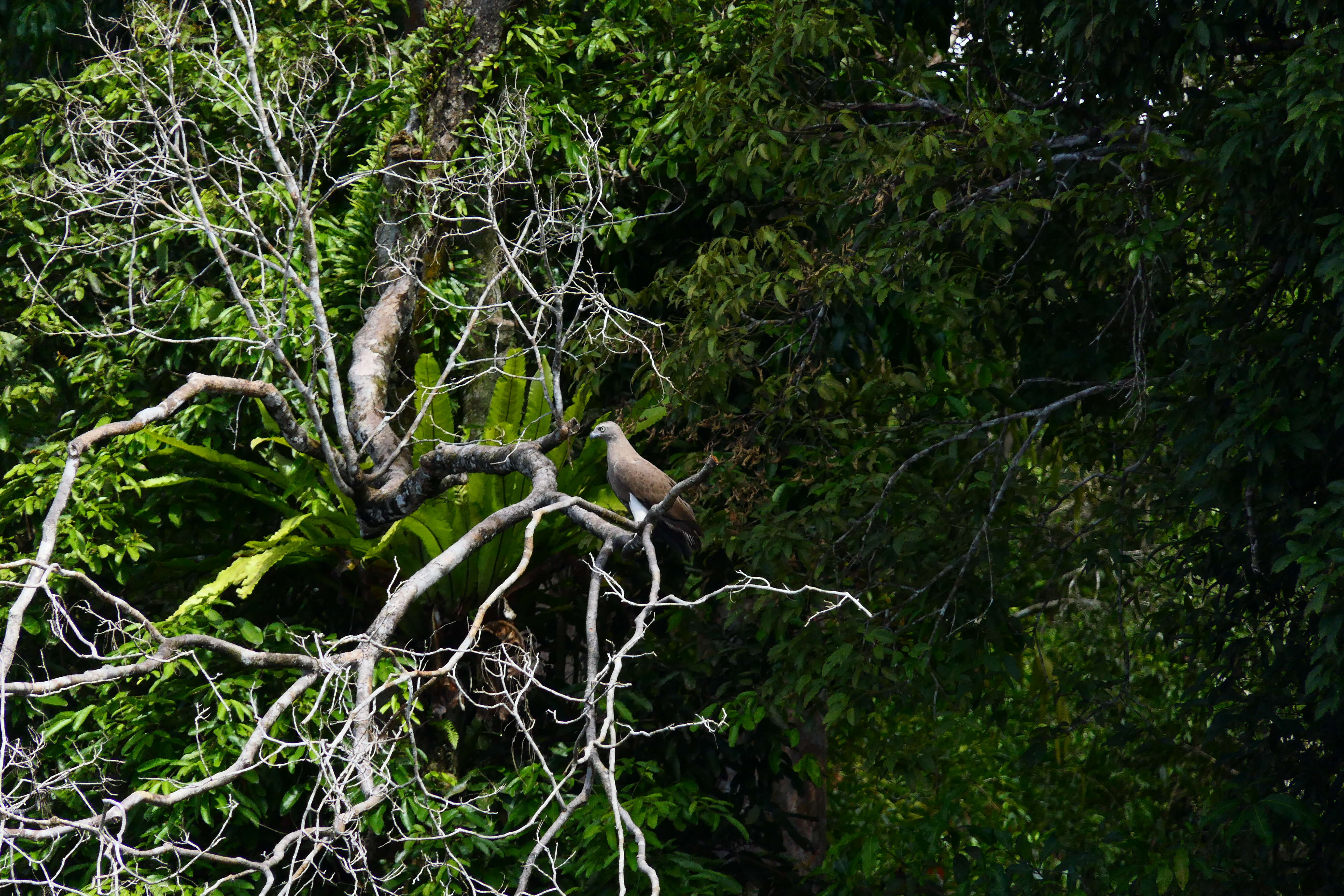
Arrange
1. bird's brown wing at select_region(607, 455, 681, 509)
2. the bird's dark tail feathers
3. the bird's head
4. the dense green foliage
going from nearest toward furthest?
the dense green foliage, the bird's dark tail feathers, bird's brown wing at select_region(607, 455, 681, 509), the bird's head

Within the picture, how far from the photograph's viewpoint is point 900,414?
255 inches

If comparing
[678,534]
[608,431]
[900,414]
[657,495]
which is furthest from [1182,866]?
[900,414]

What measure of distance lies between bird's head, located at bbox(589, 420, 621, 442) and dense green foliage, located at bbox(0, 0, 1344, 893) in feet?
0.89

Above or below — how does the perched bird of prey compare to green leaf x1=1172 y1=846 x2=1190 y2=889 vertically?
above

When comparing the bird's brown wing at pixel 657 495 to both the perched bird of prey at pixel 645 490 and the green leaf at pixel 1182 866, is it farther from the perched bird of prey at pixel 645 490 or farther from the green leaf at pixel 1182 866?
the green leaf at pixel 1182 866

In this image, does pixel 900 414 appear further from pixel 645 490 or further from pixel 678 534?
pixel 678 534

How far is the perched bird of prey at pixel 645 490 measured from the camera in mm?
4570

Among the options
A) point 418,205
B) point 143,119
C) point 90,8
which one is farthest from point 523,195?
point 90,8

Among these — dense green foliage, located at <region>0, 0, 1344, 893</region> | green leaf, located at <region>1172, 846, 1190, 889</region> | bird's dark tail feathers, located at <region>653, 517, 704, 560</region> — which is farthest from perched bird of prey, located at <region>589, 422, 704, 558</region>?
green leaf, located at <region>1172, 846, 1190, 889</region>

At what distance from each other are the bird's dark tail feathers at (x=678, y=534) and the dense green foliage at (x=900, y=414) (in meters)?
0.21

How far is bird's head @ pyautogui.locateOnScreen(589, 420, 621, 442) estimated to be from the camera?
5.02 m

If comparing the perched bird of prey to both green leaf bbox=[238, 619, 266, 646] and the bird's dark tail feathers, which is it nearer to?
the bird's dark tail feathers

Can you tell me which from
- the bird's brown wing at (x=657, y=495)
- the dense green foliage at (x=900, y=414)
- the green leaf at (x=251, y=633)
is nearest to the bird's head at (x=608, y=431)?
the bird's brown wing at (x=657, y=495)

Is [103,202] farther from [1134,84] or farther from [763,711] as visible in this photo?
[1134,84]
